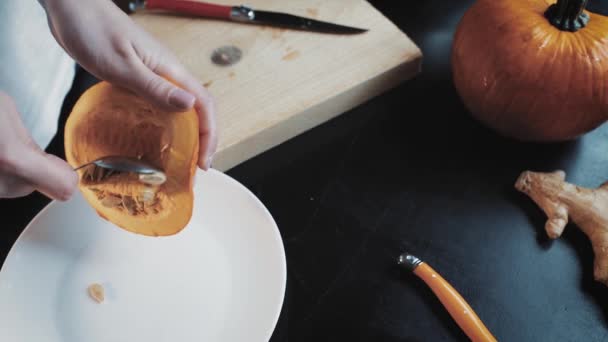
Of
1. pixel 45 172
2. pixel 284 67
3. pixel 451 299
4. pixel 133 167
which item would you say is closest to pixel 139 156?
pixel 133 167

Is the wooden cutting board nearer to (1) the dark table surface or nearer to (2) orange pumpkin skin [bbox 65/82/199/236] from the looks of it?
Result: (1) the dark table surface

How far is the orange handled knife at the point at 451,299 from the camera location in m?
0.62

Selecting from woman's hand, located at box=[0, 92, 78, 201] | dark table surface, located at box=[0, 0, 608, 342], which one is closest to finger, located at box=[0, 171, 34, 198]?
woman's hand, located at box=[0, 92, 78, 201]

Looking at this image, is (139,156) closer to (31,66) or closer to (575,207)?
(31,66)

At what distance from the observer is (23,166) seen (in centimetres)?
49

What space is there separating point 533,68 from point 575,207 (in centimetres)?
18

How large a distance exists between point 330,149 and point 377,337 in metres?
0.28

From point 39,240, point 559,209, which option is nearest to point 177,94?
point 39,240

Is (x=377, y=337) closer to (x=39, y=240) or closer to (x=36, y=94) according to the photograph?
(x=39, y=240)

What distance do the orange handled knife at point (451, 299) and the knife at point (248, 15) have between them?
397mm

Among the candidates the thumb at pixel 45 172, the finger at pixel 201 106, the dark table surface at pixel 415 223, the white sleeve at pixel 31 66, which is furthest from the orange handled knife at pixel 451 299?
the white sleeve at pixel 31 66

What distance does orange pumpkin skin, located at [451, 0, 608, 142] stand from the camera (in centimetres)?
70

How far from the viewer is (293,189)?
0.77 metres

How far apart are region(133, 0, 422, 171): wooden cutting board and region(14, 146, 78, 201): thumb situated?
267 millimetres
